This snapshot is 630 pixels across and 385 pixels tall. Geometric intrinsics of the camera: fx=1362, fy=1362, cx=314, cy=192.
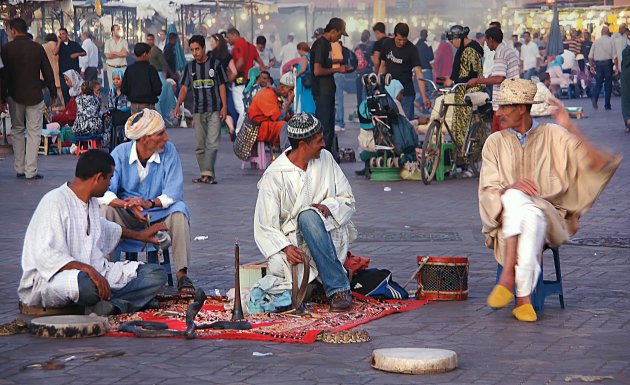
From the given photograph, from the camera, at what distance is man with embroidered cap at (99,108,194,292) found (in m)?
8.68

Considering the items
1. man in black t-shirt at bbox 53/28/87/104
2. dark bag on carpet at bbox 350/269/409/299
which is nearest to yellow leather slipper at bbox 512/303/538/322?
dark bag on carpet at bbox 350/269/409/299

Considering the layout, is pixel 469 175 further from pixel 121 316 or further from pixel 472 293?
pixel 121 316

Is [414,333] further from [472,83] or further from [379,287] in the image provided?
[472,83]

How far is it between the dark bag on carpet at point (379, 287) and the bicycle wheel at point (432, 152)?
734 centimetres

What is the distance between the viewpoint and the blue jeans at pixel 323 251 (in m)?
8.01

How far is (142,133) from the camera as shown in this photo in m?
8.84

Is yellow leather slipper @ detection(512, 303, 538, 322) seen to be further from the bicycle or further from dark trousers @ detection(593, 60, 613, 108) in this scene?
dark trousers @ detection(593, 60, 613, 108)

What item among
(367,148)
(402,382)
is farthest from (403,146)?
(402,382)

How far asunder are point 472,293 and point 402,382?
2569 millimetres

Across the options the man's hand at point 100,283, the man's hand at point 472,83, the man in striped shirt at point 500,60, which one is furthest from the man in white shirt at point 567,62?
the man's hand at point 100,283

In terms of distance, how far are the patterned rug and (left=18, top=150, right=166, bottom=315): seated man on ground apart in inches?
6.1

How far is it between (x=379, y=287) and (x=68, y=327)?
204cm

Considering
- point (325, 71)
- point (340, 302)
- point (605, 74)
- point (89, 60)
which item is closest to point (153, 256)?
point (340, 302)

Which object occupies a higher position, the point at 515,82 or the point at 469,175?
the point at 515,82
